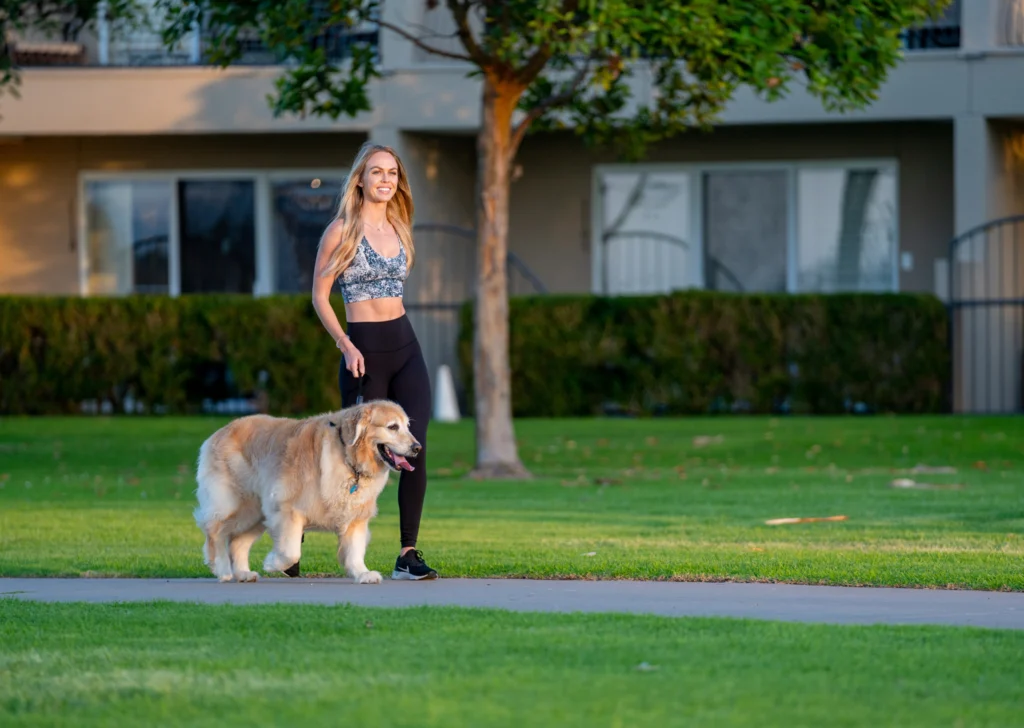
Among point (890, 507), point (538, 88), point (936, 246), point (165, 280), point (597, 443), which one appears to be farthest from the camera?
point (165, 280)

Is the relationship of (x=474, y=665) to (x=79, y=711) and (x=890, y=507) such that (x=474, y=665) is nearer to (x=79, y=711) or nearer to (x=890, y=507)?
(x=79, y=711)

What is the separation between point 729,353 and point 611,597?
43.8 feet

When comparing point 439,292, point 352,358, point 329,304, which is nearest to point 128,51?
point 439,292

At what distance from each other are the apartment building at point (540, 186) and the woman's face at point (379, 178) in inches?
509

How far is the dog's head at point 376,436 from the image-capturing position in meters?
7.55

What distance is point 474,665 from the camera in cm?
570

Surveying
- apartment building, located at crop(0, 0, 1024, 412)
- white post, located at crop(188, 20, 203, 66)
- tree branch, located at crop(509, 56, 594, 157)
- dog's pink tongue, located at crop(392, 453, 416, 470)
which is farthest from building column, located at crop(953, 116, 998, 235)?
dog's pink tongue, located at crop(392, 453, 416, 470)

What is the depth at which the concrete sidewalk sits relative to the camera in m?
6.93

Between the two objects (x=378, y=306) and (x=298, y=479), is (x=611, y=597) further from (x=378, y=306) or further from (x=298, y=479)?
(x=378, y=306)

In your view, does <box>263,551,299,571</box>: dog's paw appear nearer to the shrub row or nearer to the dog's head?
the dog's head

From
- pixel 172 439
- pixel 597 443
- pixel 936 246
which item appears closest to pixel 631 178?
pixel 936 246

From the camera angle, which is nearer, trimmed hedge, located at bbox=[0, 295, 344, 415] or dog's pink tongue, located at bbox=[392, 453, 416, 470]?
dog's pink tongue, located at bbox=[392, 453, 416, 470]

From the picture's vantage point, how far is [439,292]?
22.6 m

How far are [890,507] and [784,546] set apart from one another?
272cm
